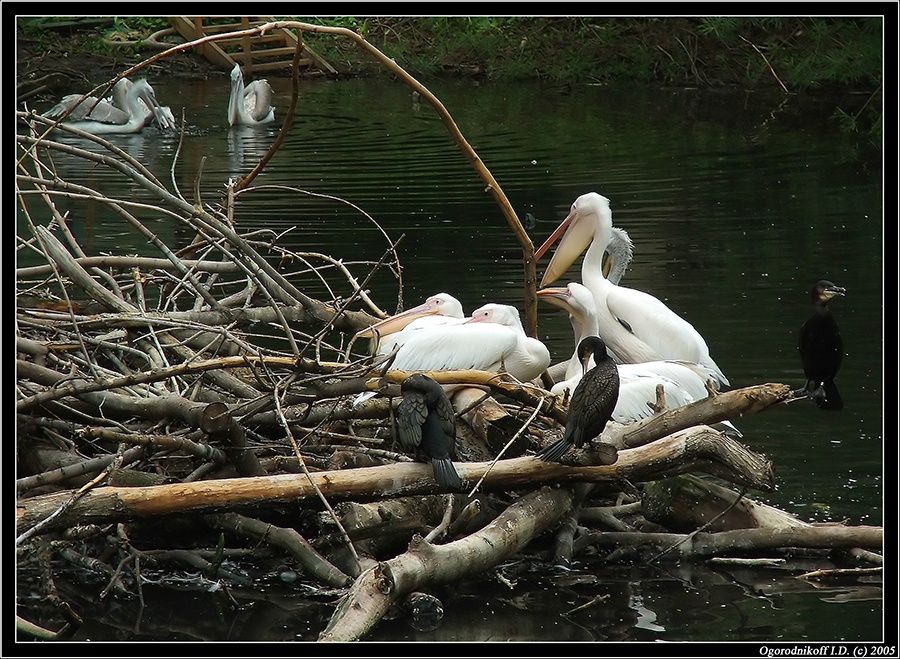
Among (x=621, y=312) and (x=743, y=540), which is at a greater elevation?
(x=621, y=312)

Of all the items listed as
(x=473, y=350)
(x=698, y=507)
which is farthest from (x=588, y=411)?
(x=473, y=350)

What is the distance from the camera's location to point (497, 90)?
A: 78.2ft

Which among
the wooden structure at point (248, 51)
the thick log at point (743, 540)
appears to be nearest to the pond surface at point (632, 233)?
the thick log at point (743, 540)

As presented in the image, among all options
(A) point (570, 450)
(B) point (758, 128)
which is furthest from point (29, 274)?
(B) point (758, 128)

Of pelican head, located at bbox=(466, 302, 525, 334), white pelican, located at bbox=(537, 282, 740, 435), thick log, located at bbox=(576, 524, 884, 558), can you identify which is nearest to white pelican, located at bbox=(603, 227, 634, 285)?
white pelican, located at bbox=(537, 282, 740, 435)

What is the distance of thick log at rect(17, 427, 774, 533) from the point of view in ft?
13.7

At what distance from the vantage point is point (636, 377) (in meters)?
5.38

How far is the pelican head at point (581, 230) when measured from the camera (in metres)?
6.59

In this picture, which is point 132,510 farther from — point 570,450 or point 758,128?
point 758,128

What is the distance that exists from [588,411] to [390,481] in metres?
0.70

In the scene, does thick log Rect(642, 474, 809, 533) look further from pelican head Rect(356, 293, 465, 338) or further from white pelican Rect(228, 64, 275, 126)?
white pelican Rect(228, 64, 275, 126)

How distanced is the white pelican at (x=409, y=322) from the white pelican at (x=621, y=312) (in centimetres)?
59

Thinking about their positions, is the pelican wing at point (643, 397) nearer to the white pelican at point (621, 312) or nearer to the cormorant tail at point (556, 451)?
the white pelican at point (621, 312)

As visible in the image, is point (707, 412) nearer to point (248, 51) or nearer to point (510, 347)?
point (510, 347)
